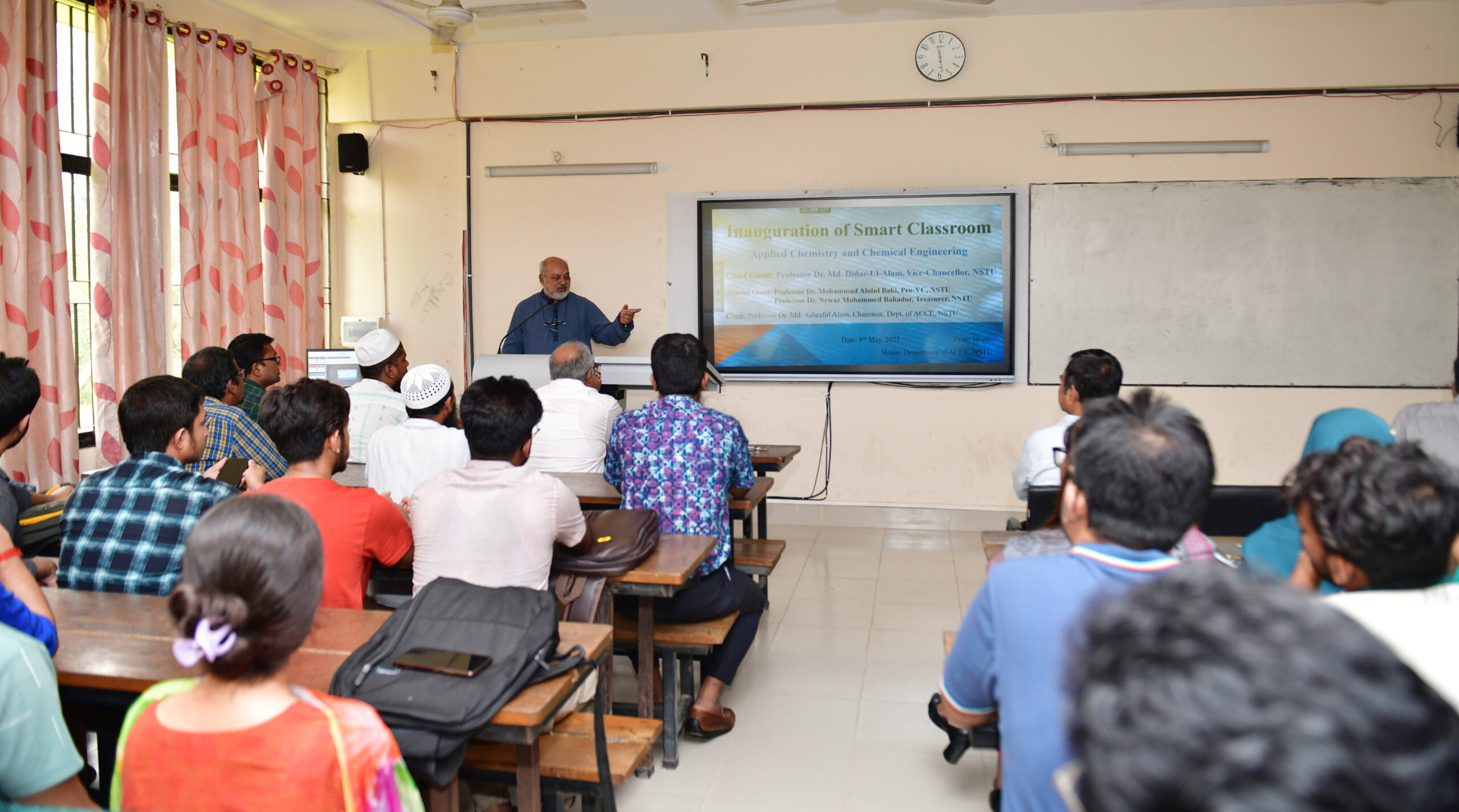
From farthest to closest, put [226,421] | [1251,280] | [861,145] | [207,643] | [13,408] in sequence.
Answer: [861,145], [1251,280], [226,421], [13,408], [207,643]

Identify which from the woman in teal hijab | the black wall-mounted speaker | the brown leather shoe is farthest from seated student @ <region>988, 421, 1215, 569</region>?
the black wall-mounted speaker

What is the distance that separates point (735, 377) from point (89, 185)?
353 centimetres

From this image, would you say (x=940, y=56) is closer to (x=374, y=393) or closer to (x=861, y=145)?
(x=861, y=145)

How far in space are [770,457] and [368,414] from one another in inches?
66.5

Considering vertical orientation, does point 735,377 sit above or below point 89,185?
below

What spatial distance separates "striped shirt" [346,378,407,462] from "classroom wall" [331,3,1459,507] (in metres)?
2.37

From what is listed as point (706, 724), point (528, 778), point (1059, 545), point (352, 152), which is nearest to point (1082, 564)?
point (1059, 545)

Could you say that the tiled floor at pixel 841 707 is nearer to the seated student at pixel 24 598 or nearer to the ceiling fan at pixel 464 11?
the seated student at pixel 24 598

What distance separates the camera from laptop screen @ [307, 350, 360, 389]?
480 centimetres

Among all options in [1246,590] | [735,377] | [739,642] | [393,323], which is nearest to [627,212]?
[735,377]

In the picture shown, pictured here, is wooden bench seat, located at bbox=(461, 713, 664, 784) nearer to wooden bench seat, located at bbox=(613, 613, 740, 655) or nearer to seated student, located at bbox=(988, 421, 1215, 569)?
wooden bench seat, located at bbox=(613, 613, 740, 655)

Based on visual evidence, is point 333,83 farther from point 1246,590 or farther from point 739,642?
point 1246,590

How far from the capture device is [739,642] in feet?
→ 9.79

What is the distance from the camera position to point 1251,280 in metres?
5.28
